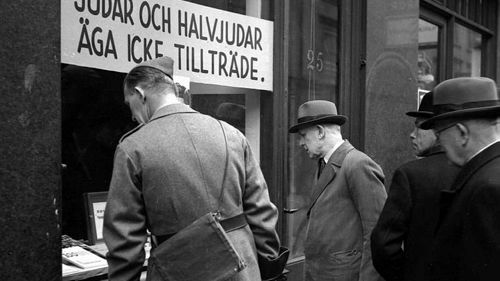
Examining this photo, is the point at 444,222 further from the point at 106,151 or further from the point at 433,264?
the point at 106,151

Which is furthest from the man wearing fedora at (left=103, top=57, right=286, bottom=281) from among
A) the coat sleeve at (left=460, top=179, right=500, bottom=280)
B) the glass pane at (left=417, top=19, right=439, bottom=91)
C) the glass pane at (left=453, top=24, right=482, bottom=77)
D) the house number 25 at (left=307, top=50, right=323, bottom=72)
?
the glass pane at (left=453, top=24, right=482, bottom=77)

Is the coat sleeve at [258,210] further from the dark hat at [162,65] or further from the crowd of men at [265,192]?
the dark hat at [162,65]

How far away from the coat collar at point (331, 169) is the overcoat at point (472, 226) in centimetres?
147

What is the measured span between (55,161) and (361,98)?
13.8 ft

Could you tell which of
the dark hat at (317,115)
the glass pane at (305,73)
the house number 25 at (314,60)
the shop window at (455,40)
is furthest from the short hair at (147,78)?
the shop window at (455,40)

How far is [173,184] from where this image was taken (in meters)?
2.93

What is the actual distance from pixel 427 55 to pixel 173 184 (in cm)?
706

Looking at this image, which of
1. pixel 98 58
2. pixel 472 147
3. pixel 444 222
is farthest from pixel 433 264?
pixel 98 58

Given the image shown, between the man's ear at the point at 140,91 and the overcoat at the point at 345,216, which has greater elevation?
the man's ear at the point at 140,91

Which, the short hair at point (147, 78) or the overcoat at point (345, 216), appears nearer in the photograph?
the short hair at point (147, 78)

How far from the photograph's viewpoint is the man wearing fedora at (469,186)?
7.97ft

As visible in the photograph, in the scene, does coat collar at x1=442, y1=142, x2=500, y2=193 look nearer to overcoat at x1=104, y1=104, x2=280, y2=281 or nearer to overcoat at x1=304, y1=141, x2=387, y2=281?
overcoat at x1=104, y1=104, x2=280, y2=281

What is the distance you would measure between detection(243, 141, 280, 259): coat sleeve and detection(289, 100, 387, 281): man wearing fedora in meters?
0.83

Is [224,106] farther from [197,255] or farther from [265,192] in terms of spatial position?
[197,255]
